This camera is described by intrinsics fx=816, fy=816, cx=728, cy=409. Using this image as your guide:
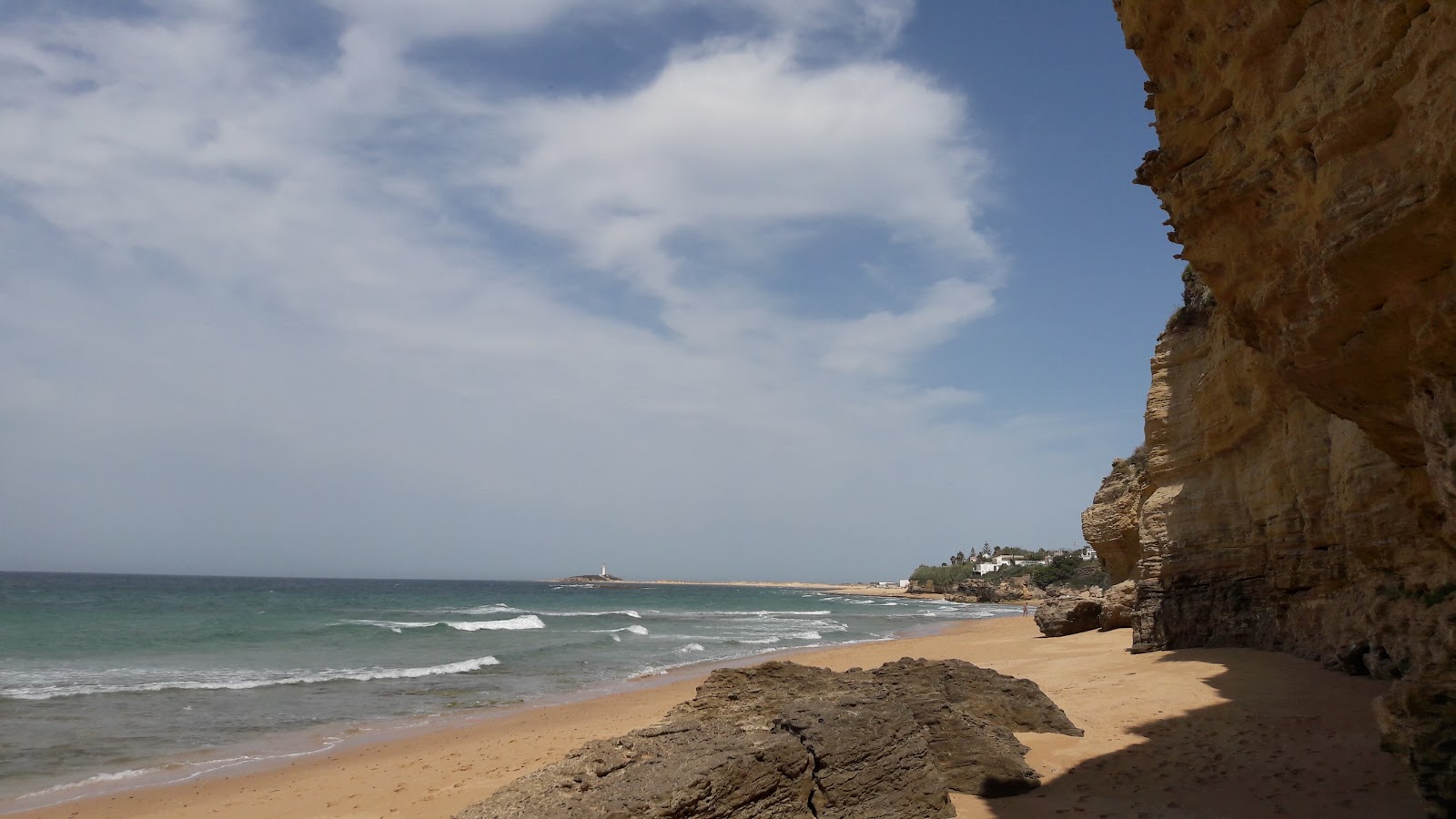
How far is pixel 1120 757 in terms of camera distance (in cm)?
738

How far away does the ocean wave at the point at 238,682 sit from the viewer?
16812 mm

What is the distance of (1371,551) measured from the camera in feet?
27.3

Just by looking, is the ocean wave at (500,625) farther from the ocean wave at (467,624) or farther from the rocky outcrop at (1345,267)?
the rocky outcrop at (1345,267)

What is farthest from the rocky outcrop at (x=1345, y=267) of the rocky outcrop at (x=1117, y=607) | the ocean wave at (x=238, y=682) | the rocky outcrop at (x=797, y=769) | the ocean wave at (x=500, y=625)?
the ocean wave at (x=500, y=625)

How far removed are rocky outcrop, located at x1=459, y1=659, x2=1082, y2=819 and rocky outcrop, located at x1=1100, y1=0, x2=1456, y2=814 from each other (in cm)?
295

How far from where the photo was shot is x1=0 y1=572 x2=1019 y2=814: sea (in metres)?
11.9

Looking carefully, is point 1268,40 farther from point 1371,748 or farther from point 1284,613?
point 1284,613

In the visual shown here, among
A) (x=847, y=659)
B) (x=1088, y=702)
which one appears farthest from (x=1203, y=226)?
(x=847, y=659)

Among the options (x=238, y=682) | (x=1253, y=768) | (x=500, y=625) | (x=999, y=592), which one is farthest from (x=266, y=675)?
(x=999, y=592)

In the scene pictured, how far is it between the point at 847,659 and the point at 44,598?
66.8 metres

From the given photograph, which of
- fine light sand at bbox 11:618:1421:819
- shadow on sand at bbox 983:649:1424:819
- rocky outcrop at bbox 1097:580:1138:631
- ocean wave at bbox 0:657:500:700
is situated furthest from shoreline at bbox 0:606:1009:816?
rocky outcrop at bbox 1097:580:1138:631

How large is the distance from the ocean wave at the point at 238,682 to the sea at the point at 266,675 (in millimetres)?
61

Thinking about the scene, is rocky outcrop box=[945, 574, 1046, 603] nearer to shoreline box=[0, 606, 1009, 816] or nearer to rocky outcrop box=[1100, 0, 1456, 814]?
shoreline box=[0, 606, 1009, 816]

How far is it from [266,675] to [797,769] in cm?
1858
